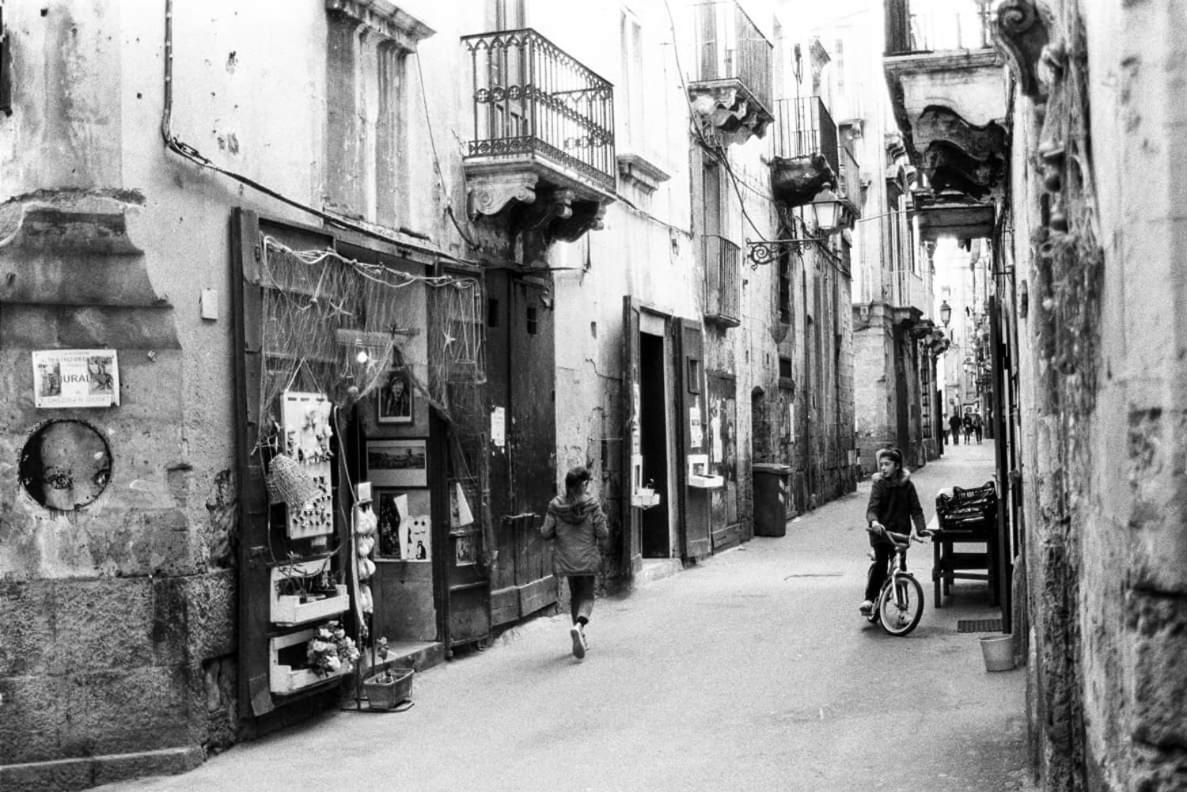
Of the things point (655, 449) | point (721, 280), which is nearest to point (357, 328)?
point (655, 449)

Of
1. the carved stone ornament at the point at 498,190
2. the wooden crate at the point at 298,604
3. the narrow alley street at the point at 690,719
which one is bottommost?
the narrow alley street at the point at 690,719

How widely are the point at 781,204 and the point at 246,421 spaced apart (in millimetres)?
17788

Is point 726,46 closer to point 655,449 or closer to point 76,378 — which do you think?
point 655,449

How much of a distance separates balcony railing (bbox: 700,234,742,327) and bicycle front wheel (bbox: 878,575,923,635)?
7.96m

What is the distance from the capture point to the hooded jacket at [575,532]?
11469 mm

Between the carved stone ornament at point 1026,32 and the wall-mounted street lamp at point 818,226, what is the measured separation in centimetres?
1413

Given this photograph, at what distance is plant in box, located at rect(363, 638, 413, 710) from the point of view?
9.21 meters

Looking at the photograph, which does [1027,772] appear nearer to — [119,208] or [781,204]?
[119,208]

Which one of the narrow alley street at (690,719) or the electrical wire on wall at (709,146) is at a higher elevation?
the electrical wire on wall at (709,146)

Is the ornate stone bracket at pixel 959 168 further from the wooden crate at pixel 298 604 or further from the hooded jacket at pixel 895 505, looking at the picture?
the wooden crate at pixel 298 604

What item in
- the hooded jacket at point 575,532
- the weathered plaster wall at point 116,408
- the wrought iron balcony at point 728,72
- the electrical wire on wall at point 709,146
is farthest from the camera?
the wrought iron balcony at point 728,72

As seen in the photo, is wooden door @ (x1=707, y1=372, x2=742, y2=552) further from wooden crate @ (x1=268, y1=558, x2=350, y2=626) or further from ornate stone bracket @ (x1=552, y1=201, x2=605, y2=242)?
wooden crate @ (x1=268, y1=558, x2=350, y2=626)

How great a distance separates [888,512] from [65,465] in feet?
23.2

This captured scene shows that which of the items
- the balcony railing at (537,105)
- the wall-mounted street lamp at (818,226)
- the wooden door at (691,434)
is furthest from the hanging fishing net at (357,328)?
the wall-mounted street lamp at (818,226)
